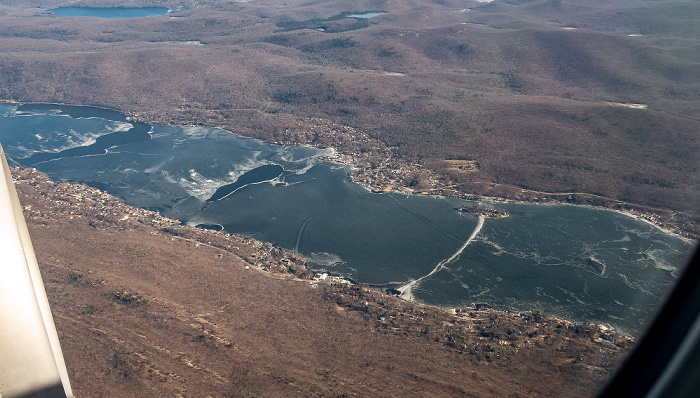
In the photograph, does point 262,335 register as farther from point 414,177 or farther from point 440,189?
point 414,177

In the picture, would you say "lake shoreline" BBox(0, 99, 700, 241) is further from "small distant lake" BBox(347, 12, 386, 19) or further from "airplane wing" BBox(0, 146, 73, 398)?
"small distant lake" BBox(347, 12, 386, 19)

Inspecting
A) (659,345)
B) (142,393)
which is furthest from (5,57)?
(659,345)

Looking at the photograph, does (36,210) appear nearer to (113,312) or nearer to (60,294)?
(60,294)

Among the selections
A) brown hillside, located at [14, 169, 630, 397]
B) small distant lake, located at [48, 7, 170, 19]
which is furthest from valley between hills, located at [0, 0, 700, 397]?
small distant lake, located at [48, 7, 170, 19]

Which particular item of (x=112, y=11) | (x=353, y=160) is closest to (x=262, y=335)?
(x=353, y=160)

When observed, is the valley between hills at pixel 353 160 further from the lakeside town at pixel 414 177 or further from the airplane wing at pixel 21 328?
the airplane wing at pixel 21 328

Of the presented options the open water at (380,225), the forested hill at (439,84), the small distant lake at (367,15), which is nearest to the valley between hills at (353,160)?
the forested hill at (439,84)
